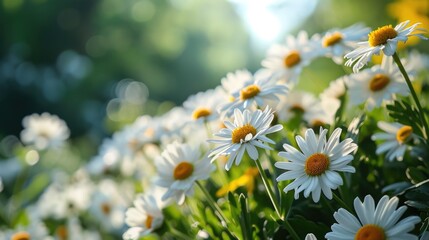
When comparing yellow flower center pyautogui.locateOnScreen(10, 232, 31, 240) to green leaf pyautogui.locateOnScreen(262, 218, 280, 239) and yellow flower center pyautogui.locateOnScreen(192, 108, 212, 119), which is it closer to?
yellow flower center pyautogui.locateOnScreen(192, 108, 212, 119)

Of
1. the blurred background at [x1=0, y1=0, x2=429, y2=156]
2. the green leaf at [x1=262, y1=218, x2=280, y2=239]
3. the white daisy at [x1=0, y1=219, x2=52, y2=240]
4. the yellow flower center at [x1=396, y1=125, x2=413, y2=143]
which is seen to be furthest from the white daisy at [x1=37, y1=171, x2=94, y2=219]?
the blurred background at [x1=0, y1=0, x2=429, y2=156]

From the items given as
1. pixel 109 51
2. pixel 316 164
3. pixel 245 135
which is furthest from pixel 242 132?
pixel 109 51

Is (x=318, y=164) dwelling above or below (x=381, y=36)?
below

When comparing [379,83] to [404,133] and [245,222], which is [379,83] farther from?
[245,222]

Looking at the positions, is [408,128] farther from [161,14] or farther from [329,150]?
[161,14]

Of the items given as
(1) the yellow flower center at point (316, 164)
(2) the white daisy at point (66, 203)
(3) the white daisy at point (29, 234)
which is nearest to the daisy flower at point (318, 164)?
(1) the yellow flower center at point (316, 164)
